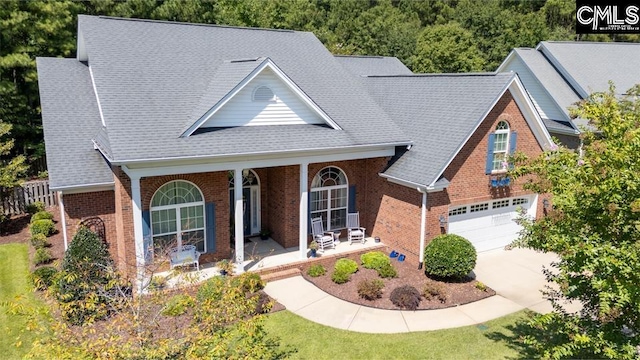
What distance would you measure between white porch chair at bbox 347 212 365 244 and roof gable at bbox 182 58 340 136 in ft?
12.2

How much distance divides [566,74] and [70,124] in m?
26.2

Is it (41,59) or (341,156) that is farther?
(41,59)

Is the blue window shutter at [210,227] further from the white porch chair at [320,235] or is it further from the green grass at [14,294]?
the green grass at [14,294]

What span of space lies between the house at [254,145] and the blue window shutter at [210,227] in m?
0.05

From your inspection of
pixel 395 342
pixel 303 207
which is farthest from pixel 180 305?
pixel 303 207

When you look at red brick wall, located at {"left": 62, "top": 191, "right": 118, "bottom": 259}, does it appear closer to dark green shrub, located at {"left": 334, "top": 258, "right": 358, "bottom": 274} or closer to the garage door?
dark green shrub, located at {"left": 334, "top": 258, "right": 358, "bottom": 274}

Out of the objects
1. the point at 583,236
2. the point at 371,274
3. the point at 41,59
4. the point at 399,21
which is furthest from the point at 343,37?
the point at 583,236

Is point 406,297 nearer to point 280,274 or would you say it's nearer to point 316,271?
point 316,271

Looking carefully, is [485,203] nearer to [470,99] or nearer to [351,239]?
[470,99]

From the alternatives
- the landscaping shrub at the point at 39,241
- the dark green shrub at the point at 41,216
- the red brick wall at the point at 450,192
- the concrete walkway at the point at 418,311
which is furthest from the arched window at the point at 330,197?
the dark green shrub at the point at 41,216

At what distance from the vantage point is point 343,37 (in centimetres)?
5612

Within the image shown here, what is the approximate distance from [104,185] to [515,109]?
1428cm

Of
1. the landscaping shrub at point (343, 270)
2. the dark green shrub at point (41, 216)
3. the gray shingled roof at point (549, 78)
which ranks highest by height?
the gray shingled roof at point (549, 78)

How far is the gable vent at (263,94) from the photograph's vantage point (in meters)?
15.0
